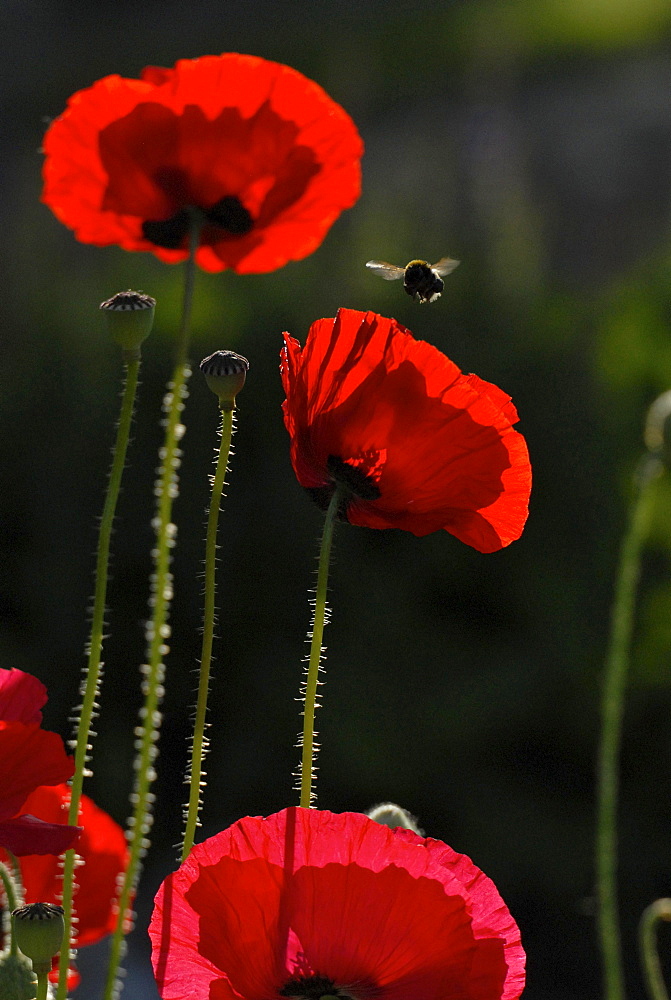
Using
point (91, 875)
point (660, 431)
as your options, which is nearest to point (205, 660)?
point (91, 875)

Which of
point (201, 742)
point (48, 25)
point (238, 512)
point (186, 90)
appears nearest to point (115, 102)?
point (186, 90)

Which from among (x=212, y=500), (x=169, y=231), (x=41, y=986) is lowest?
(x=41, y=986)

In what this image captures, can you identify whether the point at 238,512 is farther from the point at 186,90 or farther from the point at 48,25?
the point at 48,25

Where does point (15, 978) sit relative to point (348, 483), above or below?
below

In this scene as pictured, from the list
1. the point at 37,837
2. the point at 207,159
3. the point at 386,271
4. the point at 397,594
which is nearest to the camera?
the point at 37,837

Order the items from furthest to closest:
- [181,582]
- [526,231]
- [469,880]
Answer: [526,231]
[181,582]
[469,880]

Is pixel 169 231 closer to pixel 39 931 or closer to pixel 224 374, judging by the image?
pixel 224 374

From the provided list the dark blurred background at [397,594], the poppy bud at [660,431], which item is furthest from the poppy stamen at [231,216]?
the dark blurred background at [397,594]
